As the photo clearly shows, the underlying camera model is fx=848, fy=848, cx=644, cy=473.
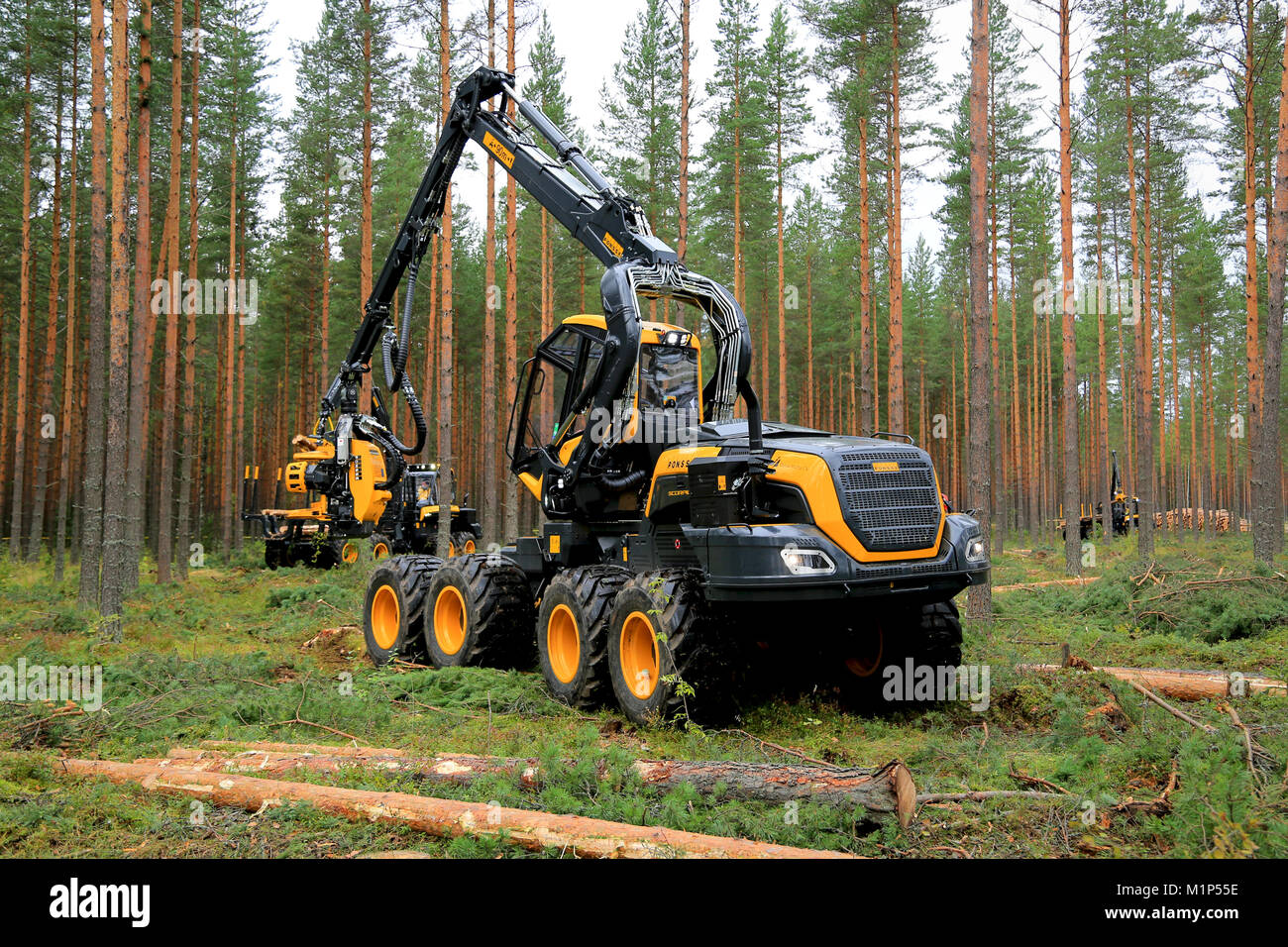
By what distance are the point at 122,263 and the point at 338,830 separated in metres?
10.6

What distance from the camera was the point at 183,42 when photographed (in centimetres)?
1839

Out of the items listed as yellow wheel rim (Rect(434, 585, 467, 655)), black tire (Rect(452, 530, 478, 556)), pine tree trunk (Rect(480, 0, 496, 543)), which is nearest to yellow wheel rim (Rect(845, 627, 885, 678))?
yellow wheel rim (Rect(434, 585, 467, 655))

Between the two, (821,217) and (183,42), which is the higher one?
(821,217)


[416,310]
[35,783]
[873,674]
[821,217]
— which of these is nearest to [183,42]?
[416,310]

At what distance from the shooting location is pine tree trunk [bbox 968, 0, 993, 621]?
9852mm

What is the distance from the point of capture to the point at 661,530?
7.27m

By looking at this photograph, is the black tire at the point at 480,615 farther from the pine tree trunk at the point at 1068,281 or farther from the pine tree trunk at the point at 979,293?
the pine tree trunk at the point at 1068,281

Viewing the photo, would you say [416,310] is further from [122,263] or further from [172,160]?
[122,263]

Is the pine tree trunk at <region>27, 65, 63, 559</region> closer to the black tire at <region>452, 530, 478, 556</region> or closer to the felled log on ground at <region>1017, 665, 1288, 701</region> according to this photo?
the black tire at <region>452, 530, 478, 556</region>

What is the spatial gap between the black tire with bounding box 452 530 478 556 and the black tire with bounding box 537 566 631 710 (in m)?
11.6

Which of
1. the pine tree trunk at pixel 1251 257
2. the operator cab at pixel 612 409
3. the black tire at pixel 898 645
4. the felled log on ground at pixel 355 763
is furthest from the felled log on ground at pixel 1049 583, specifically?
the felled log on ground at pixel 355 763

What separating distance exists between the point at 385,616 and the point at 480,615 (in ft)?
6.58

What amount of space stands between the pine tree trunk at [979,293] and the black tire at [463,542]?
11.9 meters

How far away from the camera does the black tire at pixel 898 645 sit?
23.4 feet
